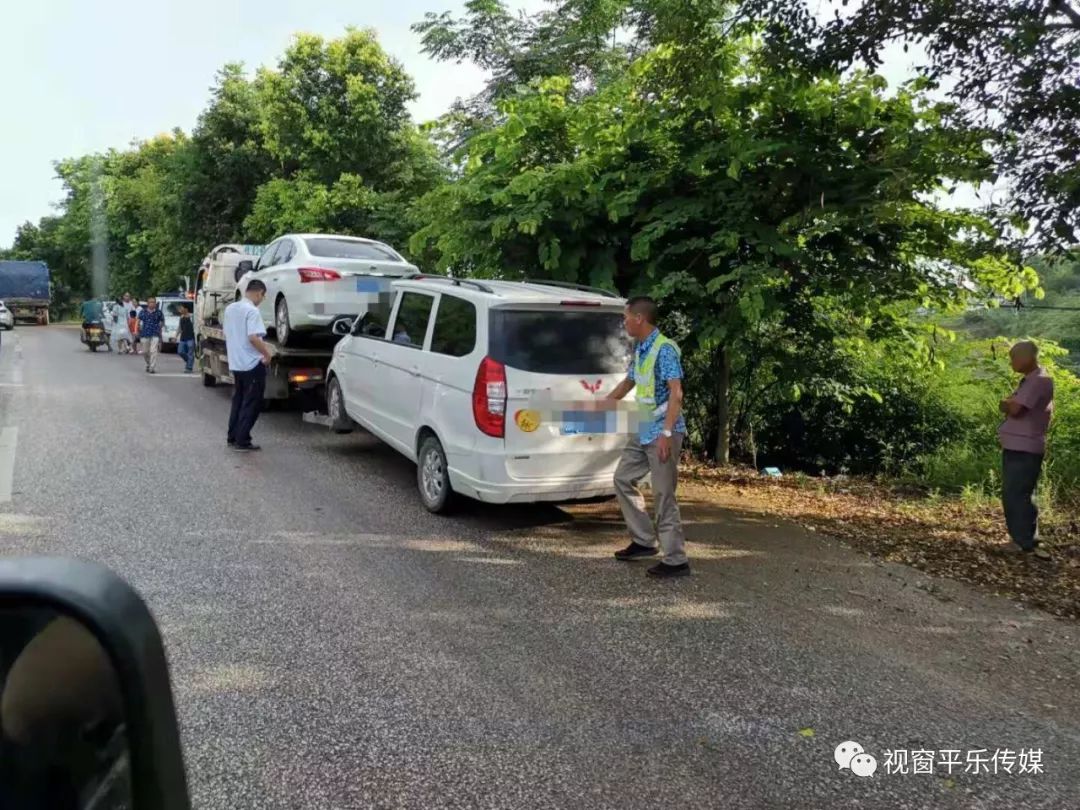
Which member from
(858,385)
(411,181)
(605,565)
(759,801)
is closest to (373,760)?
(759,801)

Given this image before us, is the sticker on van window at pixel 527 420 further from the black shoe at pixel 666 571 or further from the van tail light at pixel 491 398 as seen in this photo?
the black shoe at pixel 666 571

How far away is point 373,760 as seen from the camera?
128 inches

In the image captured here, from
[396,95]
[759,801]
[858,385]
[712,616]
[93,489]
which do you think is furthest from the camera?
[396,95]

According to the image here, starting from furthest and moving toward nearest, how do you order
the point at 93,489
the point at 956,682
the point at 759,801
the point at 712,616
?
the point at 93,489 < the point at 712,616 < the point at 956,682 < the point at 759,801

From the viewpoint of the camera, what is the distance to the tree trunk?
1032cm

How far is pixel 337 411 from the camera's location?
9.51 m

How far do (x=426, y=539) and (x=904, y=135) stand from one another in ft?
17.3

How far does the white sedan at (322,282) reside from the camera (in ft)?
33.4

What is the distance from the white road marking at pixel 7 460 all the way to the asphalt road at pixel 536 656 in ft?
0.23

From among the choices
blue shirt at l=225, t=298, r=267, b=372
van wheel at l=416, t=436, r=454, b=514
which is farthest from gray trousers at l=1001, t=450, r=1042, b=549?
blue shirt at l=225, t=298, r=267, b=372

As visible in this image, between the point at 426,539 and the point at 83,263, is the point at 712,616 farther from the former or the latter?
the point at 83,263

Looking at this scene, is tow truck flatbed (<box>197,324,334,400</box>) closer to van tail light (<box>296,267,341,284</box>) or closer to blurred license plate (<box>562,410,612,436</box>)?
van tail light (<box>296,267,341,284</box>)

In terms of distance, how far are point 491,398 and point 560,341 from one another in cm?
74

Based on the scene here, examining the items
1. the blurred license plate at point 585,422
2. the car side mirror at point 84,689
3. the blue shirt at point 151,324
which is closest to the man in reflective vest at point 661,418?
the blurred license plate at point 585,422
